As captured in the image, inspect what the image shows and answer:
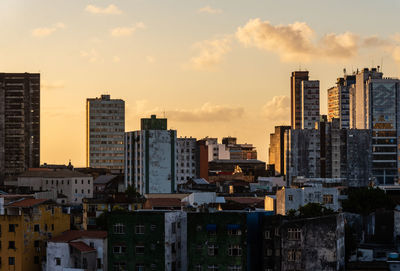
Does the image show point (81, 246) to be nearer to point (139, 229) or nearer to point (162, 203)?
point (139, 229)

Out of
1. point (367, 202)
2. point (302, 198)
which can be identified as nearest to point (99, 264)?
point (302, 198)

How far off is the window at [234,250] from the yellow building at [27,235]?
92.3 feet

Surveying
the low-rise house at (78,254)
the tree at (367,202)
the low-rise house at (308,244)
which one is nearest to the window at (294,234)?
the low-rise house at (308,244)

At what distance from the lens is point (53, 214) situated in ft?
384

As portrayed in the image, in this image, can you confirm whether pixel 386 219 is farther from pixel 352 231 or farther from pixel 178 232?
pixel 178 232

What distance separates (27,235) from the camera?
112 metres

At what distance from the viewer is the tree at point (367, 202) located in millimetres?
143875

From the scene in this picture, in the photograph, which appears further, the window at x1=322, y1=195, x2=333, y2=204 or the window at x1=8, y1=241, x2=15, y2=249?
the window at x1=322, y1=195, x2=333, y2=204

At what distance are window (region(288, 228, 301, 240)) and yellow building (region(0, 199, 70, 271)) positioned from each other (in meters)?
35.4

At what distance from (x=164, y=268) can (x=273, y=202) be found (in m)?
50.6

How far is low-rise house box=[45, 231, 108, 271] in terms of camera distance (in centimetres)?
10662

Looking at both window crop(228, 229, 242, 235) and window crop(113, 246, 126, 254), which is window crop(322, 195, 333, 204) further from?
window crop(113, 246, 126, 254)

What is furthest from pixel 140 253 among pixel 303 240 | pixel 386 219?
pixel 386 219

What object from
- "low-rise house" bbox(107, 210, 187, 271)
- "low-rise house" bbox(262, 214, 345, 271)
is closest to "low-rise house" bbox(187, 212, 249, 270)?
"low-rise house" bbox(107, 210, 187, 271)
